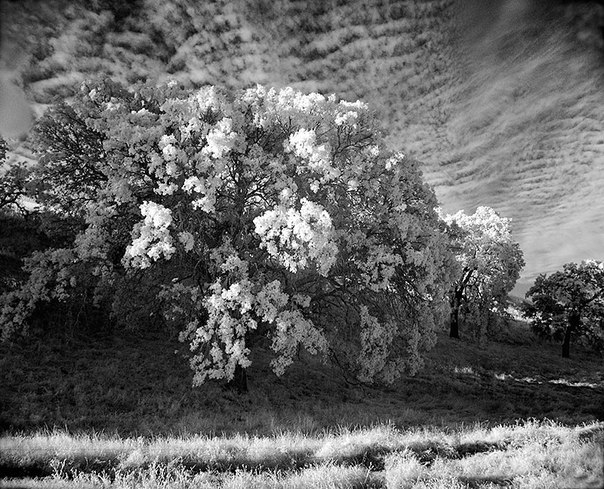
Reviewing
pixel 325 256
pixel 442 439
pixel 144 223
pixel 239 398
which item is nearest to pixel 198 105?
pixel 144 223

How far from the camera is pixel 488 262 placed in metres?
38.6

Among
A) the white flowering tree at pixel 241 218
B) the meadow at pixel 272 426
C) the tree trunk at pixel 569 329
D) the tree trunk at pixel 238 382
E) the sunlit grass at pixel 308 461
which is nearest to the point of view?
the sunlit grass at pixel 308 461

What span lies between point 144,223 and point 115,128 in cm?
384

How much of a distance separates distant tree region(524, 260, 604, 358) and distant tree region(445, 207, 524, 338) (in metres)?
16.3

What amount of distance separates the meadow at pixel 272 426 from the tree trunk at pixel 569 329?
23334mm

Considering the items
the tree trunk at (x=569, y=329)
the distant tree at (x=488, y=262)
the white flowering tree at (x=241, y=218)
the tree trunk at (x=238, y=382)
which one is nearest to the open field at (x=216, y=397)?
the tree trunk at (x=238, y=382)

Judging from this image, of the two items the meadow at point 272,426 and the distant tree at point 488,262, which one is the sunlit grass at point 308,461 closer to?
the meadow at point 272,426

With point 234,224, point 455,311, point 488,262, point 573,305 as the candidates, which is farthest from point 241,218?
point 573,305

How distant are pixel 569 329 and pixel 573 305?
3.38 m

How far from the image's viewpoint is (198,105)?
15.3 m

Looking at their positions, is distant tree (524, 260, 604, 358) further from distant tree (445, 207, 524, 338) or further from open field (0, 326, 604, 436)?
open field (0, 326, 604, 436)

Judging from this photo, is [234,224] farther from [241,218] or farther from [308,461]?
[308,461]

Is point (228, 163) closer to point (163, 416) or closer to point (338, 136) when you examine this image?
point (338, 136)

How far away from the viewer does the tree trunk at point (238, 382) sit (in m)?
18.1
